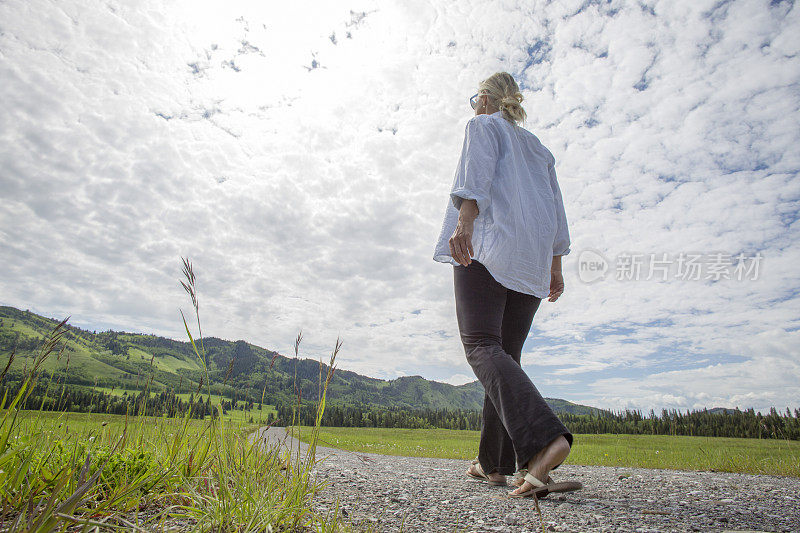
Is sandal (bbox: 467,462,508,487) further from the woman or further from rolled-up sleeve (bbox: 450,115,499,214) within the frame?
rolled-up sleeve (bbox: 450,115,499,214)

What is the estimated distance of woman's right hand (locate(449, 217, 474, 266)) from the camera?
3.57 m

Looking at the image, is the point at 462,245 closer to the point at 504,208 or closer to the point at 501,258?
the point at 501,258

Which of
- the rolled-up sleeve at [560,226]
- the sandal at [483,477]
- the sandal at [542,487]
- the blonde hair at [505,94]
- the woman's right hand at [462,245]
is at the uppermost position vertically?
the blonde hair at [505,94]

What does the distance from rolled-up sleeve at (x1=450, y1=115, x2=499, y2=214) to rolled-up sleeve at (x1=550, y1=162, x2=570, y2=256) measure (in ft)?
3.45

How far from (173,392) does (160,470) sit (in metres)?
1.54

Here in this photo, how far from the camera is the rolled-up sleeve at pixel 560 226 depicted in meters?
4.55

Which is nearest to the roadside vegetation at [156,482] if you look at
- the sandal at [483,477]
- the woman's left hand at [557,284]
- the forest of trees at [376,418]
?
the forest of trees at [376,418]

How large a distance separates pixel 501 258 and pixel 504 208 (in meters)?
0.53

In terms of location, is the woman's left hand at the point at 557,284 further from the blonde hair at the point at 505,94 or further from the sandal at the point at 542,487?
the sandal at the point at 542,487

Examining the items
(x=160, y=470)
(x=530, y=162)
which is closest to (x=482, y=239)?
(x=530, y=162)

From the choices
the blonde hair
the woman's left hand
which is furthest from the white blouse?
the woman's left hand

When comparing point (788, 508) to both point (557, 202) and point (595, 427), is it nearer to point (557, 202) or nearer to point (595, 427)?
point (557, 202)

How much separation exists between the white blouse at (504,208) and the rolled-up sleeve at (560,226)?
0.25 meters

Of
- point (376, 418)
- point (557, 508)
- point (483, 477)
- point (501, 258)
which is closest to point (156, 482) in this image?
point (557, 508)
